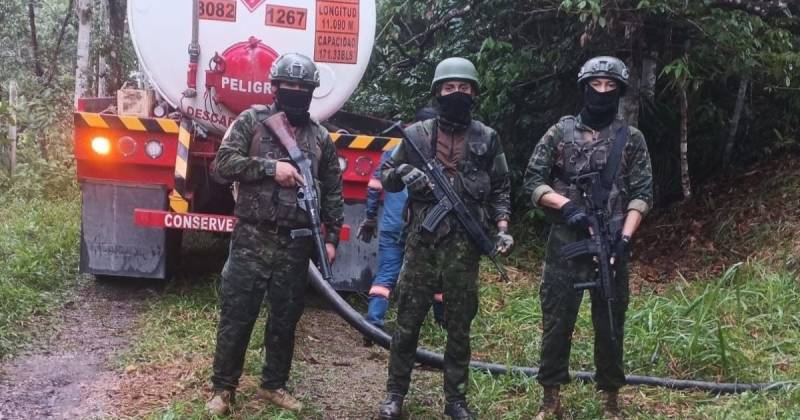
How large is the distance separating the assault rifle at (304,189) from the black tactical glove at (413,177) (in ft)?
1.57

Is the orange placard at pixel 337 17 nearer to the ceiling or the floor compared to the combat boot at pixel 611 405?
nearer to the ceiling

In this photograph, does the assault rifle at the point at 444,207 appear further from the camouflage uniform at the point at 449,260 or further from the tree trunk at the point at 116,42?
the tree trunk at the point at 116,42

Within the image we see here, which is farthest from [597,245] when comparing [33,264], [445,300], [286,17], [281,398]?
[33,264]

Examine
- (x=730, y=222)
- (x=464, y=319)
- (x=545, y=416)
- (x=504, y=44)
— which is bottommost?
(x=545, y=416)

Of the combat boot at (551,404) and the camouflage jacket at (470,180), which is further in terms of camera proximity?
the combat boot at (551,404)

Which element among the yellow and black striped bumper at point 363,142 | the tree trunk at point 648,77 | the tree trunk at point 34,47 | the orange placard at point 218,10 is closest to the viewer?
the orange placard at point 218,10

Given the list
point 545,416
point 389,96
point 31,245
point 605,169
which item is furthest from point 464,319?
point 389,96

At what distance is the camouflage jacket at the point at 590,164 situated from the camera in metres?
4.03

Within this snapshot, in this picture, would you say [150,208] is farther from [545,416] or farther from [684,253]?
[684,253]

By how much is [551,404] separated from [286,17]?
3.05m

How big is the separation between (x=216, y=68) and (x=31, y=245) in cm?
283

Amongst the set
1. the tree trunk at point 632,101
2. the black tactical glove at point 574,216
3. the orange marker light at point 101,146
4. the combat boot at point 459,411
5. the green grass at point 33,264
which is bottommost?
the combat boot at point 459,411

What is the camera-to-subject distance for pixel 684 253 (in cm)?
738

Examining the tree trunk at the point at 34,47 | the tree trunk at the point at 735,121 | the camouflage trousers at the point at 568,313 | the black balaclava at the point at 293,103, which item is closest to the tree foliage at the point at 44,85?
the tree trunk at the point at 34,47
